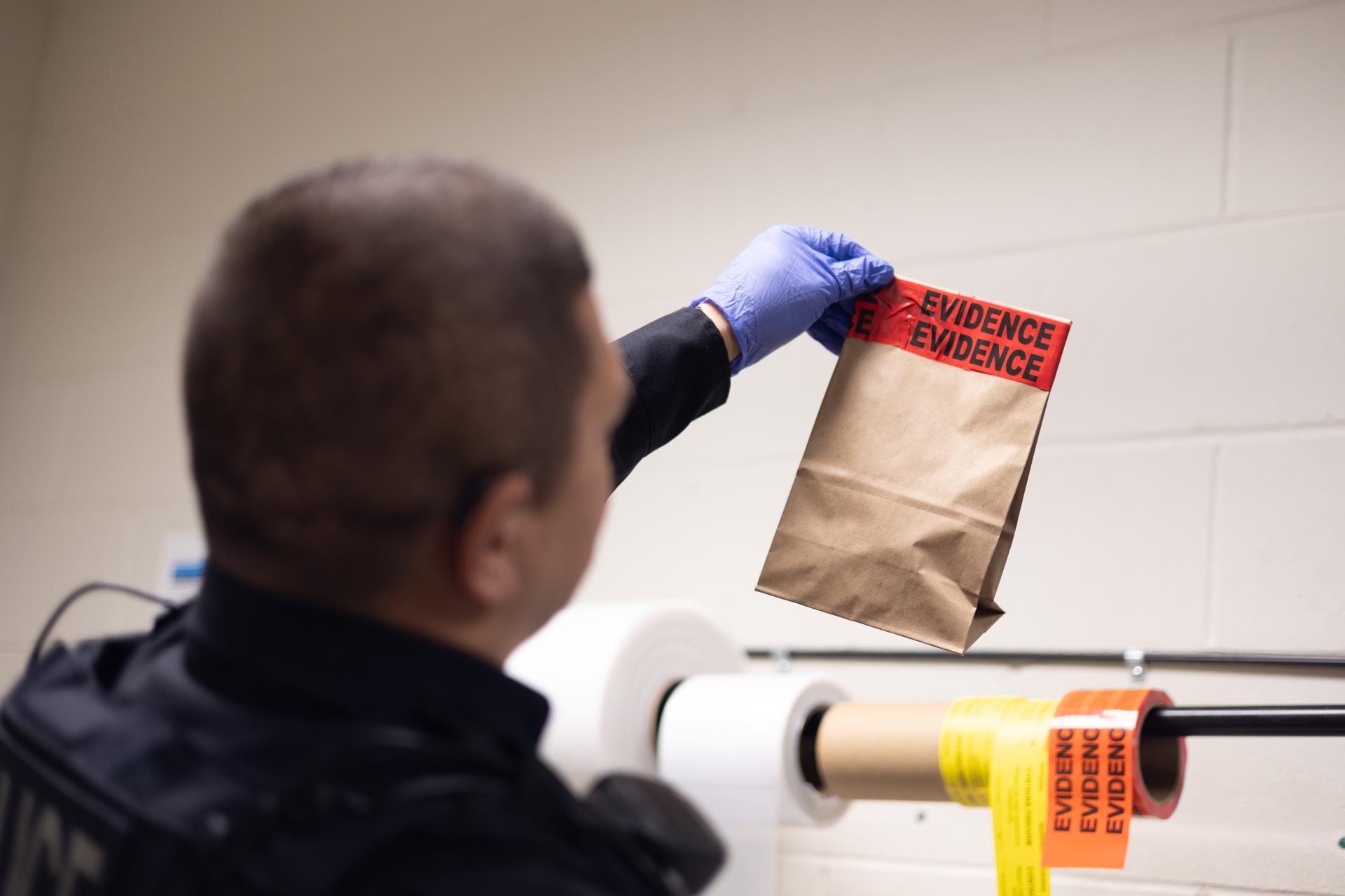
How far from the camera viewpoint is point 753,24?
1668 millimetres

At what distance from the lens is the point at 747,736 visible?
1.00 metres

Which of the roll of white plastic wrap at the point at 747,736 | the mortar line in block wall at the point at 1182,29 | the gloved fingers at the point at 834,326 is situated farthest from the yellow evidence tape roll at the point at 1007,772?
the mortar line in block wall at the point at 1182,29

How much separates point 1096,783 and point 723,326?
47 centimetres

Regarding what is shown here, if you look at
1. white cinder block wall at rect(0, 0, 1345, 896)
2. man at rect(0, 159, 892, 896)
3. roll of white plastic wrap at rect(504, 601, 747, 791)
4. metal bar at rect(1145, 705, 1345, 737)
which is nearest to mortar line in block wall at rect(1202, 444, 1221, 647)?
white cinder block wall at rect(0, 0, 1345, 896)

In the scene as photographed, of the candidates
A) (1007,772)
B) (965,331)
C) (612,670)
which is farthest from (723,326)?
(1007,772)

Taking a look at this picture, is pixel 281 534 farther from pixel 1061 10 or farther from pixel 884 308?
pixel 1061 10

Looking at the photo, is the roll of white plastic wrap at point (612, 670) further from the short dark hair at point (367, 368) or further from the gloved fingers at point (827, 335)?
the short dark hair at point (367, 368)

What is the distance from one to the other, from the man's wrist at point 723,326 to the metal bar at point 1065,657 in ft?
1.59

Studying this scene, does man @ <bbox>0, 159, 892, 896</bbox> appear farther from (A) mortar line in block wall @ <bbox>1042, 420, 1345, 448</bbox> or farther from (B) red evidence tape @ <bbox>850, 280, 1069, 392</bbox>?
(A) mortar line in block wall @ <bbox>1042, 420, 1345, 448</bbox>

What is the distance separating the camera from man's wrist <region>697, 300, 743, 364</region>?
106 cm

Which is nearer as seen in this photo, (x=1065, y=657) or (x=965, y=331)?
(x=965, y=331)

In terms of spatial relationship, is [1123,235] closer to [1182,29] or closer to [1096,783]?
[1182,29]

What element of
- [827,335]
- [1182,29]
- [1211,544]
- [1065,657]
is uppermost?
[1182,29]

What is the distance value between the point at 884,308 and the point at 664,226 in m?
0.71
